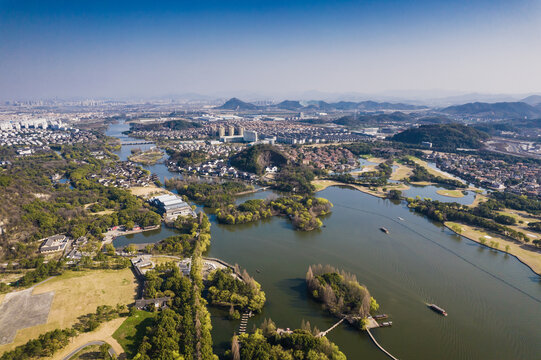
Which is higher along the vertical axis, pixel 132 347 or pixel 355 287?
pixel 355 287

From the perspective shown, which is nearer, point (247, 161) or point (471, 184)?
point (471, 184)

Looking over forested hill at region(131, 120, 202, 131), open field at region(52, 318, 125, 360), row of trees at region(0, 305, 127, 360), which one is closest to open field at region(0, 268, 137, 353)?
row of trees at region(0, 305, 127, 360)

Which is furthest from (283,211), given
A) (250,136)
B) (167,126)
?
(167,126)

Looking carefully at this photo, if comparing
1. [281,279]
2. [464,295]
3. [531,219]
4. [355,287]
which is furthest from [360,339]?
[531,219]

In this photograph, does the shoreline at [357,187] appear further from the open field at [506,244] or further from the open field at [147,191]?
the open field at [147,191]

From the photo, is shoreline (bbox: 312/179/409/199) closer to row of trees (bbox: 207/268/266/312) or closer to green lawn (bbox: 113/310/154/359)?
row of trees (bbox: 207/268/266/312)

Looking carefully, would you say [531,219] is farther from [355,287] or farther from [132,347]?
[132,347]

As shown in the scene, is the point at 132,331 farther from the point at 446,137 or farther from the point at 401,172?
the point at 446,137

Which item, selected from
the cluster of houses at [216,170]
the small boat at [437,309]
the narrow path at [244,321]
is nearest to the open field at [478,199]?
the small boat at [437,309]
